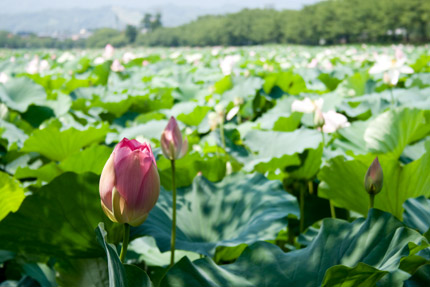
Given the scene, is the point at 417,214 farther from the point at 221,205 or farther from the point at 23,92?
the point at 23,92

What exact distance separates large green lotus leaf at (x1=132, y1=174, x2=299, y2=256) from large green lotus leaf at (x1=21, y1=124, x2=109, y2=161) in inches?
19.7

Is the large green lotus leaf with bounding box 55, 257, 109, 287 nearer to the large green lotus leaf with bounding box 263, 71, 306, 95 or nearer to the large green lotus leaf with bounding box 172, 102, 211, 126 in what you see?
the large green lotus leaf with bounding box 172, 102, 211, 126

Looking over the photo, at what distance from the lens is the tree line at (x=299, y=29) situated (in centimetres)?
2458

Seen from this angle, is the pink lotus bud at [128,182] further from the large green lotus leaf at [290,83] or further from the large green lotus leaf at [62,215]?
the large green lotus leaf at [290,83]

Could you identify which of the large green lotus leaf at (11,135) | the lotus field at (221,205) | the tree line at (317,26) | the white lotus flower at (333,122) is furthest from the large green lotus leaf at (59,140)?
the tree line at (317,26)

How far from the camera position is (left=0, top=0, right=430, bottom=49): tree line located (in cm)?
2458

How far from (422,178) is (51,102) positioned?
168 cm

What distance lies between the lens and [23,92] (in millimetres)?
2154

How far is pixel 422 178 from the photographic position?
2.79 feet

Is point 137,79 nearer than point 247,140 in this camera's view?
No

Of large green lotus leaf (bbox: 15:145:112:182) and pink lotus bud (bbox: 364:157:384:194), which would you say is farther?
large green lotus leaf (bbox: 15:145:112:182)

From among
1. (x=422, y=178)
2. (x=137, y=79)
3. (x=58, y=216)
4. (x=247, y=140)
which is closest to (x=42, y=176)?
(x=58, y=216)

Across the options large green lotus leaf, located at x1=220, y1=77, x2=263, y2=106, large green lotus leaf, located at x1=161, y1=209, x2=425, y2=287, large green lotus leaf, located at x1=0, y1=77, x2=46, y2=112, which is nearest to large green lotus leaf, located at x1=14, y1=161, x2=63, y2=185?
large green lotus leaf, located at x1=161, y1=209, x2=425, y2=287

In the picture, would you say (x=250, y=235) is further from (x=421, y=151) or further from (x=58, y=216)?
(x=421, y=151)
